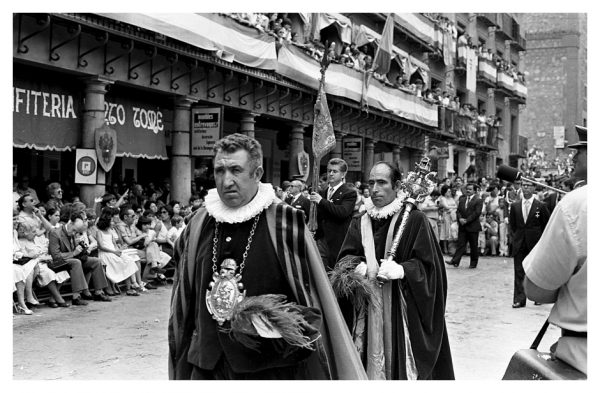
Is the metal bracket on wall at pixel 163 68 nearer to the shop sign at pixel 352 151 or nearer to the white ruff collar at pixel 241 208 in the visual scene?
the shop sign at pixel 352 151

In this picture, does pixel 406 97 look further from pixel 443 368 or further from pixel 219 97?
pixel 443 368

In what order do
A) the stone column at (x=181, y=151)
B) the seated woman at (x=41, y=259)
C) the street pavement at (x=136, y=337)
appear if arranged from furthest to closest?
the stone column at (x=181, y=151), the seated woman at (x=41, y=259), the street pavement at (x=136, y=337)

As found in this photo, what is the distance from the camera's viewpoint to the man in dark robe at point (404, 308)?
5.07 meters

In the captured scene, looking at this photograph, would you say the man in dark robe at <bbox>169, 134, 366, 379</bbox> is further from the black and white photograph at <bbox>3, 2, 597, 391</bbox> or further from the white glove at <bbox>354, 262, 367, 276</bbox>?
the white glove at <bbox>354, 262, 367, 276</bbox>

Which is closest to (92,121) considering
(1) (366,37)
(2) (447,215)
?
(2) (447,215)

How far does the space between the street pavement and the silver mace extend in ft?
6.65

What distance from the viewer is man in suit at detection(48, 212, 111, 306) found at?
9883 millimetres

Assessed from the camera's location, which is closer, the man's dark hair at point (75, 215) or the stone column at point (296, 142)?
the man's dark hair at point (75, 215)

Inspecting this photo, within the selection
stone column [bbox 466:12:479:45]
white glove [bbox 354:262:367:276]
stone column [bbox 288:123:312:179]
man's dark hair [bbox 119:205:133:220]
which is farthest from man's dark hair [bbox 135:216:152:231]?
stone column [bbox 466:12:479:45]

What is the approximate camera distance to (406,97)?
26.7 m

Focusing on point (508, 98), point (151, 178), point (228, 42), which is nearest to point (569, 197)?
point (228, 42)

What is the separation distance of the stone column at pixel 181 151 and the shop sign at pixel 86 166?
9.84 feet

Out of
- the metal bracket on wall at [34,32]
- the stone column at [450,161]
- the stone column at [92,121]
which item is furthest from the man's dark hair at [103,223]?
the stone column at [450,161]

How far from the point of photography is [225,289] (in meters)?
3.56
